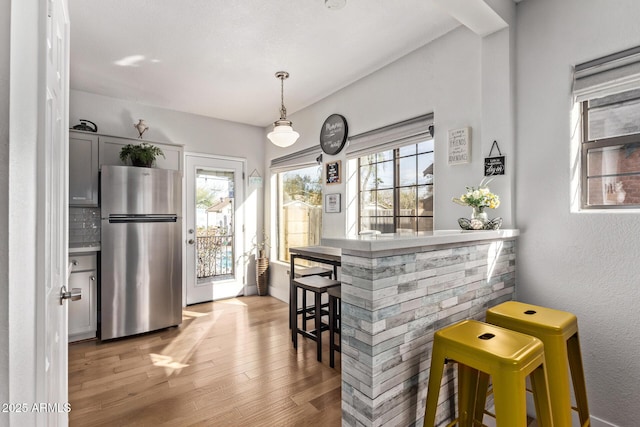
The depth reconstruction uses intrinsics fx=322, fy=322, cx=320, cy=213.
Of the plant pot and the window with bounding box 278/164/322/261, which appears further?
the plant pot

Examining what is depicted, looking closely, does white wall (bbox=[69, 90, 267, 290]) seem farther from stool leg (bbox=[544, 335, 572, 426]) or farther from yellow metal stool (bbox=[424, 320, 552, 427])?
stool leg (bbox=[544, 335, 572, 426])

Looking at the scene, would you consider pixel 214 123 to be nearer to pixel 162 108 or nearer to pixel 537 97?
pixel 162 108

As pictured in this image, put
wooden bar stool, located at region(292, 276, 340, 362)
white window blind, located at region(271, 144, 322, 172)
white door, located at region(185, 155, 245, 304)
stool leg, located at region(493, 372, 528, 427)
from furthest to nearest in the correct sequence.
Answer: white door, located at region(185, 155, 245, 304), white window blind, located at region(271, 144, 322, 172), wooden bar stool, located at region(292, 276, 340, 362), stool leg, located at region(493, 372, 528, 427)

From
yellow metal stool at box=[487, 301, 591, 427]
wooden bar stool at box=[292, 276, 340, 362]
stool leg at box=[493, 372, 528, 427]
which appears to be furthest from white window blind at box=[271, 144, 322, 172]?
stool leg at box=[493, 372, 528, 427]

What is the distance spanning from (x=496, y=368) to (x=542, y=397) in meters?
0.36

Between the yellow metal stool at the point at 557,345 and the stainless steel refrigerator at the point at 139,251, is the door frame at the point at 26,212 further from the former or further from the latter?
the stainless steel refrigerator at the point at 139,251

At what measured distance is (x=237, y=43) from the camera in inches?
103

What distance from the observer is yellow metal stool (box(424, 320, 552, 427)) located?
1.19 m

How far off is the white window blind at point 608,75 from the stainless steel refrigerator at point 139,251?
11.7 ft

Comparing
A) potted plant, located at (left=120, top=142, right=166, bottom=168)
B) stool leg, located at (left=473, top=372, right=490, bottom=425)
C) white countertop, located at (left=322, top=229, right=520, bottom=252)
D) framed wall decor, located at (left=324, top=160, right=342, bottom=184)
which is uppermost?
potted plant, located at (left=120, top=142, right=166, bottom=168)

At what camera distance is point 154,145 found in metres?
3.86

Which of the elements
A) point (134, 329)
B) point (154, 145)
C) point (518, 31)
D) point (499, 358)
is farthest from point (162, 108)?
point (499, 358)

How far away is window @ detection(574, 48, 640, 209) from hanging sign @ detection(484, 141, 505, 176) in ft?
1.36

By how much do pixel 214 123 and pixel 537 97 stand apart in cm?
393
